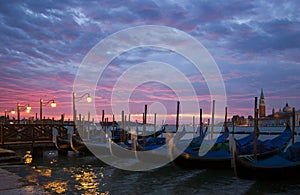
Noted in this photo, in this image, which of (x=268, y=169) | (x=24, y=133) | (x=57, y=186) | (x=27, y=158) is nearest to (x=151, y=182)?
(x=57, y=186)

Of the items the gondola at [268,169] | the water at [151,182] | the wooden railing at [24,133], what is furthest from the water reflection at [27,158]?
the gondola at [268,169]

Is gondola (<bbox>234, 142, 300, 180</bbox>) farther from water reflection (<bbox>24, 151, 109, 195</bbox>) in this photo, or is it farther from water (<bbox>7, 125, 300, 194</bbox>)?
water reflection (<bbox>24, 151, 109, 195</bbox>)

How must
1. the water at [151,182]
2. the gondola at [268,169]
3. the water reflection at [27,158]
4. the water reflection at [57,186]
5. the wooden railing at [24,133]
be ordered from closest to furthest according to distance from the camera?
the water reflection at [57,186] < the water at [151,182] < the gondola at [268,169] < the water reflection at [27,158] < the wooden railing at [24,133]

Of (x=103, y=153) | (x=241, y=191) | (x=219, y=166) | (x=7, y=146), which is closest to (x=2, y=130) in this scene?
(x=7, y=146)

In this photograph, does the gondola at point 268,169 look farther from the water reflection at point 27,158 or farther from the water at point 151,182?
the water reflection at point 27,158

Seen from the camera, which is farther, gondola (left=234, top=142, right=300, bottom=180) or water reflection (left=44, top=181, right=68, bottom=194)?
gondola (left=234, top=142, right=300, bottom=180)

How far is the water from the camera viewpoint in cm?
808

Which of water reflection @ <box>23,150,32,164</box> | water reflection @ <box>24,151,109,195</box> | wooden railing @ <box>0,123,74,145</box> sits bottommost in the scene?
water reflection @ <box>23,150,32,164</box>

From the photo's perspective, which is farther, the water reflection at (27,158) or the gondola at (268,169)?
the water reflection at (27,158)

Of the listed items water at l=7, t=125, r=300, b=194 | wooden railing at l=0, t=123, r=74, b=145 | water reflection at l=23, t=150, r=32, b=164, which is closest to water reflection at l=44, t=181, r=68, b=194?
water at l=7, t=125, r=300, b=194

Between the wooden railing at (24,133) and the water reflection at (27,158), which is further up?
the wooden railing at (24,133)

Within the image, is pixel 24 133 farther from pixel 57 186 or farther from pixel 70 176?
pixel 57 186

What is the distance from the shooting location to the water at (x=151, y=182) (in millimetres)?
8078

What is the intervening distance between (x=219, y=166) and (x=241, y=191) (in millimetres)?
2860
